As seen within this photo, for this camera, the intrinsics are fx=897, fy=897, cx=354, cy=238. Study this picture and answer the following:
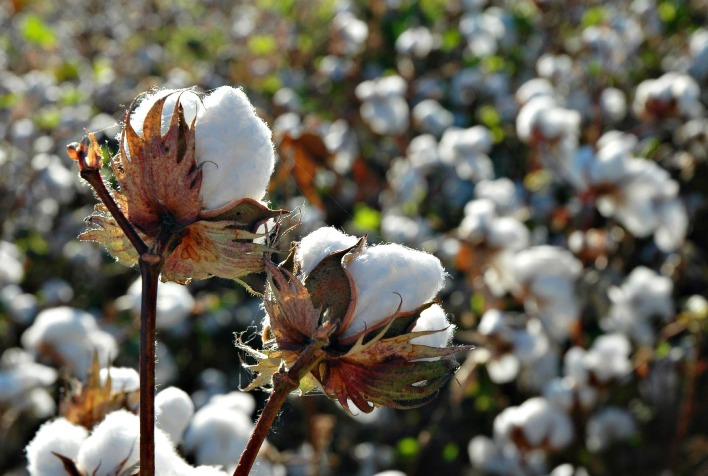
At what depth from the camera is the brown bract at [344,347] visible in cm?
77

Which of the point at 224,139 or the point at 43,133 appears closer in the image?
the point at 224,139

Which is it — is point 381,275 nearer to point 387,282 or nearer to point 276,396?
point 387,282

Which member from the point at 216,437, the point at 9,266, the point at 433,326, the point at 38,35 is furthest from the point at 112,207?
the point at 38,35

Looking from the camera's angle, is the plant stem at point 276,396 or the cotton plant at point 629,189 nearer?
the plant stem at point 276,396

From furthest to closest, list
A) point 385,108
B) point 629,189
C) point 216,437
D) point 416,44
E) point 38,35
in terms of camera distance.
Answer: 1. point 38,35
2. point 416,44
3. point 385,108
4. point 629,189
5. point 216,437

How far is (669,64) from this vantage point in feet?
13.9

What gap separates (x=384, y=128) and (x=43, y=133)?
151 centimetres

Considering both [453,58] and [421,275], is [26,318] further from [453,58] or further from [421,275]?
[453,58]

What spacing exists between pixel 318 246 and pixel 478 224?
2.10 meters

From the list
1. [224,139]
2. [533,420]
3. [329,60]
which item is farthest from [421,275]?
[329,60]

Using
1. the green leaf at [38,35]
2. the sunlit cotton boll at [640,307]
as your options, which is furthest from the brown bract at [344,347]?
the green leaf at [38,35]

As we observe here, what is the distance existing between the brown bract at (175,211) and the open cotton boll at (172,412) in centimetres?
29

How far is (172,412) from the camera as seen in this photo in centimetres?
106

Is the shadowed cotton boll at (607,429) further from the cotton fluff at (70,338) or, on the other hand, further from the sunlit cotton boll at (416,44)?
the sunlit cotton boll at (416,44)
